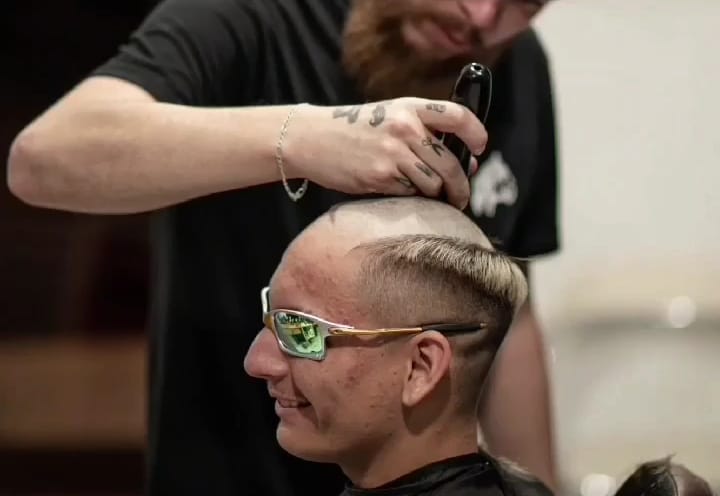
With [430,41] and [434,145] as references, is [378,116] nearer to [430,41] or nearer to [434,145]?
[434,145]

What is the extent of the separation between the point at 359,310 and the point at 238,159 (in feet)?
0.71

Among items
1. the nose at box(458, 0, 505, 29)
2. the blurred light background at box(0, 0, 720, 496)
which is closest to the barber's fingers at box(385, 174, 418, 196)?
the nose at box(458, 0, 505, 29)

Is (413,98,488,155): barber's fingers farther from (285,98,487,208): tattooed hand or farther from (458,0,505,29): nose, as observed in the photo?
(458,0,505,29): nose

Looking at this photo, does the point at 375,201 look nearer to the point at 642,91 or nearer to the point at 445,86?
the point at 445,86

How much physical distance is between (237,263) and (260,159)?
0.35 m

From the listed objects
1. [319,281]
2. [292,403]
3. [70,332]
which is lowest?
[70,332]

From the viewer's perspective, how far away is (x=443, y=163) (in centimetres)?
121

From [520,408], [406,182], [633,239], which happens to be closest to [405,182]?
[406,182]

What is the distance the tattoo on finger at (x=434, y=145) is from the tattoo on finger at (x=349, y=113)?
82 millimetres

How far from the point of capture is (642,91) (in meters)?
2.70

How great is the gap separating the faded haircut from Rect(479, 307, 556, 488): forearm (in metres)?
0.43

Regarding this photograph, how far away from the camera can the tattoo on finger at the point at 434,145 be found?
120 centimetres

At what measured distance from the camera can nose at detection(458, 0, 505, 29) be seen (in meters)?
1.49

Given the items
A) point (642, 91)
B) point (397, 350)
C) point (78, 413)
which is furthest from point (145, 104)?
point (78, 413)
